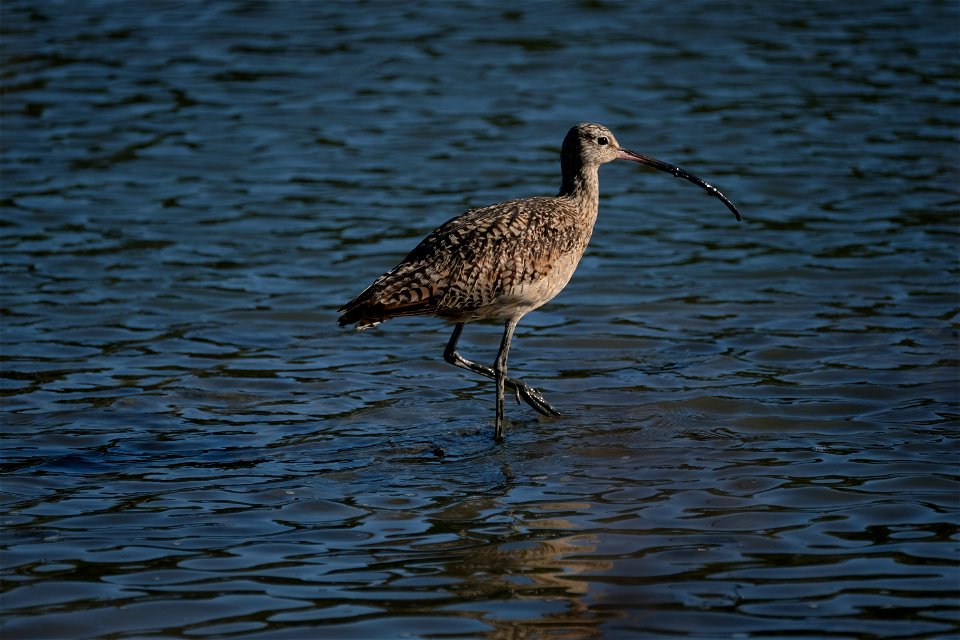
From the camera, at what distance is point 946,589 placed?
19.0ft

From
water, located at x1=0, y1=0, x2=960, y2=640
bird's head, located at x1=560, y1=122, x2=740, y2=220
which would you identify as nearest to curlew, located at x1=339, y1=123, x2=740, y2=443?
bird's head, located at x1=560, y1=122, x2=740, y2=220

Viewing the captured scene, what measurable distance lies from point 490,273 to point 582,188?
49.1 inches

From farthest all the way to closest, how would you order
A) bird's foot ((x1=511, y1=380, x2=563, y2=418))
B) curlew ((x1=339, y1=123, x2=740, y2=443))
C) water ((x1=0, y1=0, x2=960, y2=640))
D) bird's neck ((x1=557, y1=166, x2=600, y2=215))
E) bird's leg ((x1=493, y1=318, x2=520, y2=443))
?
bird's neck ((x1=557, y1=166, x2=600, y2=215)) → bird's foot ((x1=511, y1=380, x2=563, y2=418)) → bird's leg ((x1=493, y1=318, x2=520, y2=443)) → curlew ((x1=339, y1=123, x2=740, y2=443)) → water ((x1=0, y1=0, x2=960, y2=640))

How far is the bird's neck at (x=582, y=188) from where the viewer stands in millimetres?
8859

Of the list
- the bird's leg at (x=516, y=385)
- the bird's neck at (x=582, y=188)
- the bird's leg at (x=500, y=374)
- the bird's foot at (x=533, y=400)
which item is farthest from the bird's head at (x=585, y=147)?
the bird's foot at (x=533, y=400)

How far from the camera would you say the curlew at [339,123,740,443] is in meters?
7.84

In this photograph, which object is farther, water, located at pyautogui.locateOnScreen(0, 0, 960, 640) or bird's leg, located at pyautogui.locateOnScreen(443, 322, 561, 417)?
bird's leg, located at pyautogui.locateOnScreen(443, 322, 561, 417)

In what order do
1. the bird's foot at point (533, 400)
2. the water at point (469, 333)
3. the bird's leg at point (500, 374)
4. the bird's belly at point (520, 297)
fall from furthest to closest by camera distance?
1. the bird's foot at point (533, 400)
2. the bird's leg at point (500, 374)
3. the bird's belly at point (520, 297)
4. the water at point (469, 333)

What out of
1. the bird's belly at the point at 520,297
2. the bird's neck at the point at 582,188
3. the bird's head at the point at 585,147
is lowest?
the bird's belly at the point at 520,297

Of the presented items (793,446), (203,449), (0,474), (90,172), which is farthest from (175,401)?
(90,172)

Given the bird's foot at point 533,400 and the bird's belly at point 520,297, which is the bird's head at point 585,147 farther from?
the bird's foot at point 533,400

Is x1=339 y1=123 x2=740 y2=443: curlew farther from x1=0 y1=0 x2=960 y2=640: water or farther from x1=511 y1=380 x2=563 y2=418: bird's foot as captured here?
x1=0 y1=0 x2=960 y2=640: water

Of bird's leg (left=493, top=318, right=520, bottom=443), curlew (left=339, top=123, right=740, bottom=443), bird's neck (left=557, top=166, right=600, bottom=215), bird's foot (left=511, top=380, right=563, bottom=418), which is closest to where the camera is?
curlew (left=339, top=123, right=740, bottom=443)

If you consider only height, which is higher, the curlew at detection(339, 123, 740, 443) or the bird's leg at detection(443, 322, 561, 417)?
the curlew at detection(339, 123, 740, 443)
